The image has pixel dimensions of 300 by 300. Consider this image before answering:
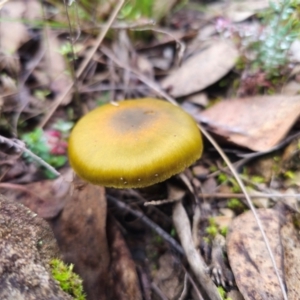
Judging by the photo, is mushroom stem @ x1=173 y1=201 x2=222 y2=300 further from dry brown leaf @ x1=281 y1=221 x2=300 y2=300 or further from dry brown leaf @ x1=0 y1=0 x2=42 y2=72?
dry brown leaf @ x1=0 y1=0 x2=42 y2=72

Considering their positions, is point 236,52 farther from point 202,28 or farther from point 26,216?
point 26,216

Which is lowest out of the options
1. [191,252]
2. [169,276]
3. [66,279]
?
[169,276]

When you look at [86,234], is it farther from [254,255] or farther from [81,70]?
[81,70]

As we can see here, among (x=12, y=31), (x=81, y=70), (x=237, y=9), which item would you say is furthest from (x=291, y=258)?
(x=12, y=31)

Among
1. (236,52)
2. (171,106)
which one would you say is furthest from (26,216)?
(236,52)

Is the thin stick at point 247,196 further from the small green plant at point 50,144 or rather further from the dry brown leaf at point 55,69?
the dry brown leaf at point 55,69

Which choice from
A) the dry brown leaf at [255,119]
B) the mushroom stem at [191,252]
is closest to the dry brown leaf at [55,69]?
the dry brown leaf at [255,119]
